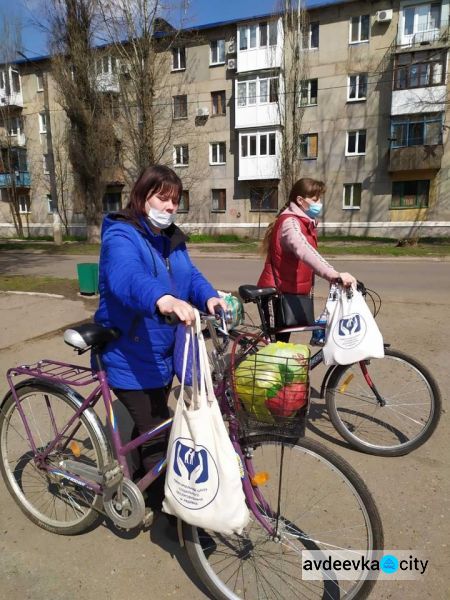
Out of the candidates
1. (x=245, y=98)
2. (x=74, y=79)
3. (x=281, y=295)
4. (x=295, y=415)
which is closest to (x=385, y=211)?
(x=245, y=98)

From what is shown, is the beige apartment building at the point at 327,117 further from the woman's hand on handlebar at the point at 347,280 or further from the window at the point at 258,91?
the woman's hand on handlebar at the point at 347,280

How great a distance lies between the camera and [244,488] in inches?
73.8

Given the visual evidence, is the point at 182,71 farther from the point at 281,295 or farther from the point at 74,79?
the point at 281,295

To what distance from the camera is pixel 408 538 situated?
236cm

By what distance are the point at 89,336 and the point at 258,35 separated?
2946 centimetres

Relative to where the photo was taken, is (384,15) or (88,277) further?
(384,15)

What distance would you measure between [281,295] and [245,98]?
88.7 ft

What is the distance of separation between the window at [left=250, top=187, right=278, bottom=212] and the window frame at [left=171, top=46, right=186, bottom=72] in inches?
370

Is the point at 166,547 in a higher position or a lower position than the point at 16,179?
lower

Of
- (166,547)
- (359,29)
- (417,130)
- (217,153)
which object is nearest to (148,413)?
(166,547)

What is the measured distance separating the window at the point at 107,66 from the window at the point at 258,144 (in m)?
8.23

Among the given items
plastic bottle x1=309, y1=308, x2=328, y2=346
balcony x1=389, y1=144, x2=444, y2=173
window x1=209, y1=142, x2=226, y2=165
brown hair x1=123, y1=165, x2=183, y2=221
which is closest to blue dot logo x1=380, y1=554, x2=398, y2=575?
plastic bottle x1=309, y1=308, x2=328, y2=346

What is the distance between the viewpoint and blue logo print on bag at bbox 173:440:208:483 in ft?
5.55

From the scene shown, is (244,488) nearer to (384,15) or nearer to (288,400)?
(288,400)
